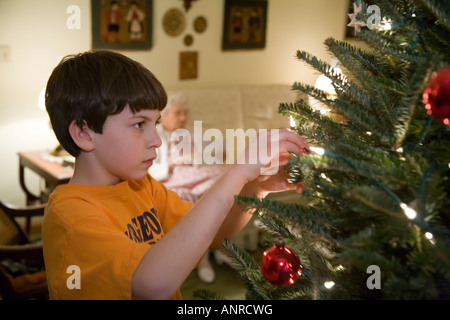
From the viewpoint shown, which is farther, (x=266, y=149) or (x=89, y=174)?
(x=89, y=174)

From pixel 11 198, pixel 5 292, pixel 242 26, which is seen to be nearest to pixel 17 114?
pixel 11 198

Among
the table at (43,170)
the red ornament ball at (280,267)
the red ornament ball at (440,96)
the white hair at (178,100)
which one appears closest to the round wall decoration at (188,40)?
the white hair at (178,100)

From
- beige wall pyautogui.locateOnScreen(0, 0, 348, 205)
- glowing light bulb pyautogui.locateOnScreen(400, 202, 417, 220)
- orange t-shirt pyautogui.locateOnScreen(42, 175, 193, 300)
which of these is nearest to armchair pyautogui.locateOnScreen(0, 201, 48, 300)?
orange t-shirt pyautogui.locateOnScreen(42, 175, 193, 300)

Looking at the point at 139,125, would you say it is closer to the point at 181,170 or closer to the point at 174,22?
the point at 181,170

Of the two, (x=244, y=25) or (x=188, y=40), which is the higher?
(x=244, y=25)

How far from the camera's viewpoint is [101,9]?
11.0 ft

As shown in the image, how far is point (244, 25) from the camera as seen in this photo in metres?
4.23

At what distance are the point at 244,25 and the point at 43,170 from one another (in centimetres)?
238

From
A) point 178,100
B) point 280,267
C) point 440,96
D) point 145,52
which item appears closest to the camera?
point 440,96

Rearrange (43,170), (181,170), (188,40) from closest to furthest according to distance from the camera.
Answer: (43,170) → (181,170) → (188,40)

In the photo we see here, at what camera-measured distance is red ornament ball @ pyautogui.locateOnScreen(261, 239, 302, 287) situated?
633mm

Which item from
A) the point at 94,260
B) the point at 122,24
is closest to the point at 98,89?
the point at 94,260

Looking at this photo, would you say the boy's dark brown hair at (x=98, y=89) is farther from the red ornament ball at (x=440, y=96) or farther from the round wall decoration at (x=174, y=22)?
the round wall decoration at (x=174, y=22)
